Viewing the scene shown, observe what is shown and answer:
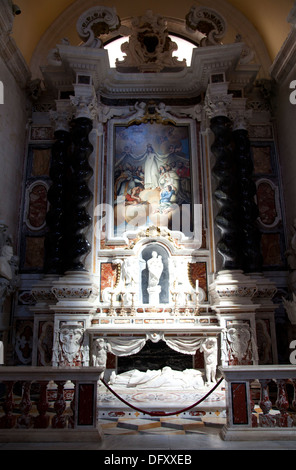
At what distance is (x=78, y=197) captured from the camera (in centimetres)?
747

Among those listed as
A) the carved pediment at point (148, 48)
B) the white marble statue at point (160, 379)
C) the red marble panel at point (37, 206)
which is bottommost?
the white marble statue at point (160, 379)

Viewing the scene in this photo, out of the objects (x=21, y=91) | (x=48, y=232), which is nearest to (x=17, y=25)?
(x=21, y=91)

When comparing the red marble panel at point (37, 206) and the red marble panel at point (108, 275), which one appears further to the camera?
the red marble panel at point (37, 206)

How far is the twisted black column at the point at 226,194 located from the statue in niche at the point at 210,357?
1.45 m

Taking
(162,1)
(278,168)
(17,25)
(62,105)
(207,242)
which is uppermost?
(162,1)

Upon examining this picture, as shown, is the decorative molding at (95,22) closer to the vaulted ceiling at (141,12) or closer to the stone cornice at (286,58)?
the vaulted ceiling at (141,12)

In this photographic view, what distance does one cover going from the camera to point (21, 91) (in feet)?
27.5

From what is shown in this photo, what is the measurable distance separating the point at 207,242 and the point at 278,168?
2.32 meters

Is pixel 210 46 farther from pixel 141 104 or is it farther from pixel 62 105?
pixel 62 105

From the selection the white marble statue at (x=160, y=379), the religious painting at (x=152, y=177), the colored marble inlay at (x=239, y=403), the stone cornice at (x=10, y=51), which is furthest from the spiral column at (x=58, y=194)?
the colored marble inlay at (x=239, y=403)

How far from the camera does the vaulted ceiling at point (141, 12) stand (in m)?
8.41

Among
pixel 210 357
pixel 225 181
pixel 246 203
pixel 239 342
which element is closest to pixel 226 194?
pixel 225 181
